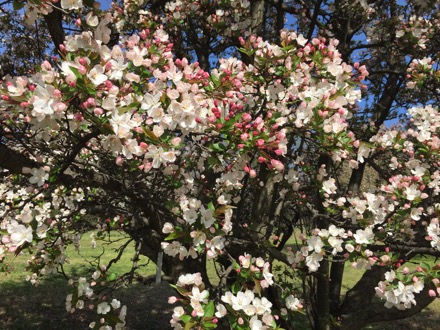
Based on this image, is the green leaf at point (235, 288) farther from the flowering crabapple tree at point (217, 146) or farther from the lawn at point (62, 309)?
the lawn at point (62, 309)

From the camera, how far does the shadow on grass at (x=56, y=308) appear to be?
6598 mm

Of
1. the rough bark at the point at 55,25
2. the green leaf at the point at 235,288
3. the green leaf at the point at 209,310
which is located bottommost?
the green leaf at the point at 209,310

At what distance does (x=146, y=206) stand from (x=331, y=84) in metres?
1.80

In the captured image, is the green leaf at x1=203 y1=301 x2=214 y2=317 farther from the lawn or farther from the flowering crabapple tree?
the lawn

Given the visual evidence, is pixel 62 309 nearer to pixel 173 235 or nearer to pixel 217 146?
pixel 173 235

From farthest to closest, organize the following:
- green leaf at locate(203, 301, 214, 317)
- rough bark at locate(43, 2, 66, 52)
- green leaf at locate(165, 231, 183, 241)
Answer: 1. rough bark at locate(43, 2, 66, 52)
2. green leaf at locate(165, 231, 183, 241)
3. green leaf at locate(203, 301, 214, 317)

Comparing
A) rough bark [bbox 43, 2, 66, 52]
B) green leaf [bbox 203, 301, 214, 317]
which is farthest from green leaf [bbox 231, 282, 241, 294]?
rough bark [bbox 43, 2, 66, 52]

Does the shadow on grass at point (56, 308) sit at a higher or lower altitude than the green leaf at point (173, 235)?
lower

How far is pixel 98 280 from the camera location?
2979 mm

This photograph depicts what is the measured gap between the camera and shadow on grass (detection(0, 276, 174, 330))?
6.60 metres

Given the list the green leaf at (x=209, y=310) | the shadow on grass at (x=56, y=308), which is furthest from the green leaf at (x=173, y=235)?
the shadow on grass at (x=56, y=308)

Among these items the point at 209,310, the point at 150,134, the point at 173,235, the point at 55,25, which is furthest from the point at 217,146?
the point at 55,25

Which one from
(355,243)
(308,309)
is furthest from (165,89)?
(308,309)

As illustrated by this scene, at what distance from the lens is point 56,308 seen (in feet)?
24.1
